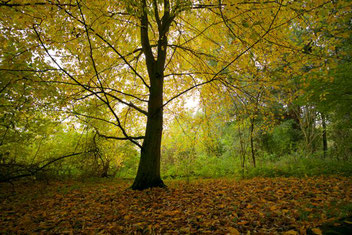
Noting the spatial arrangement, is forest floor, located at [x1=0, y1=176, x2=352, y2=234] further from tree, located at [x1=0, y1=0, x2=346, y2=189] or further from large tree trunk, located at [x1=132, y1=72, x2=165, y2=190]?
tree, located at [x1=0, y1=0, x2=346, y2=189]

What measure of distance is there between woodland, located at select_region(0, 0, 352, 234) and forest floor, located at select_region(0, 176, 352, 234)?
2 centimetres

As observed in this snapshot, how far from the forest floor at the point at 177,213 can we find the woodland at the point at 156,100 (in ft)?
0.07

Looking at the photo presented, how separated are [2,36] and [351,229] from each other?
5921 mm

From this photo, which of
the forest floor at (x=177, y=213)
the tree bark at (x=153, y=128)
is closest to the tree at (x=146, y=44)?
the tree bark at (x=153, y=128)

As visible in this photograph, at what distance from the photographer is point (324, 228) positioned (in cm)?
161

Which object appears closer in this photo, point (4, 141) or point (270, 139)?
point (4, 141)

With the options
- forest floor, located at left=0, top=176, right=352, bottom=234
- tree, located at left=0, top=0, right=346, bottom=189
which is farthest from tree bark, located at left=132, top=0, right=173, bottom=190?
forest floor, located at left=0, top=176, right=352, bottom=234

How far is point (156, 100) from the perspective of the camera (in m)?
4.67

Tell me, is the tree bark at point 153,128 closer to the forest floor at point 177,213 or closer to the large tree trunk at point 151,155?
the large tree trunk at point 151,155

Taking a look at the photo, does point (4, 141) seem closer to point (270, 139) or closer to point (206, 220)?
point (206, 220)

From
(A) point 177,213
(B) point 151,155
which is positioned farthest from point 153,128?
(A) point 177,213

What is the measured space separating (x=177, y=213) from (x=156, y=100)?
2.86 m

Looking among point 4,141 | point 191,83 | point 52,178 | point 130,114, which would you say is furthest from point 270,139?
point 4,141

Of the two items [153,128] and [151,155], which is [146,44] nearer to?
[153,128]
